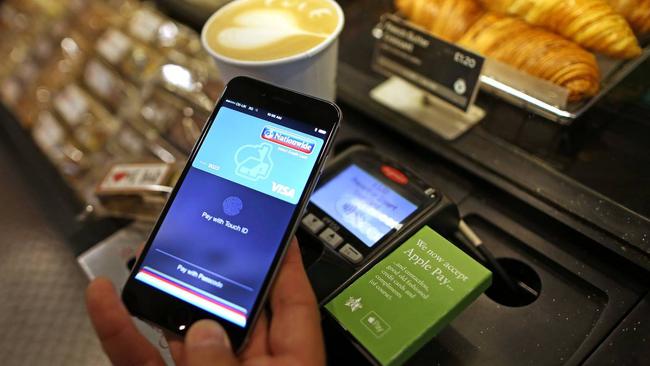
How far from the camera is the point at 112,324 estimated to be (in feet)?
1.65

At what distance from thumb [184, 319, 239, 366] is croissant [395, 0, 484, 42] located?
1.81ft

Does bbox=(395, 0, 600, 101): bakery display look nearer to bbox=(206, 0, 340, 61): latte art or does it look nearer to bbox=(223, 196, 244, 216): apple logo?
bbox=(206, 0, 340, 61): latte art

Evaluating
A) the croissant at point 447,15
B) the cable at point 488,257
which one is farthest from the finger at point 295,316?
the croissant at point 447,15

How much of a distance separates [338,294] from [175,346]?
6.9 inches

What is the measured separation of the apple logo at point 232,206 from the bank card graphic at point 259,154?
0.8 inches

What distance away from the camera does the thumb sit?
1.42 feet

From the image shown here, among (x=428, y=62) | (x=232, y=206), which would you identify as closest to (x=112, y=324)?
(x=232, y=206)

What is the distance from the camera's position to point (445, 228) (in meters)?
0.61

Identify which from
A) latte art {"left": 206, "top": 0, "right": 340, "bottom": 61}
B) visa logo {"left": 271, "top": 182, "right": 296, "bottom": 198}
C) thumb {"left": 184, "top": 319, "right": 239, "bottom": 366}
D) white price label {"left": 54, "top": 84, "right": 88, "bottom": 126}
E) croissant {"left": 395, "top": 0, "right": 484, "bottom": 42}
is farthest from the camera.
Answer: white price label {"left": 54, "top": 84, "right": 88, "bottom": 126}

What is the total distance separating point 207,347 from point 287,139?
24cm

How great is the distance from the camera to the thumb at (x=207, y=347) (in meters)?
0.43

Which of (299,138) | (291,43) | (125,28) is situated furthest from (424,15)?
(125,28)

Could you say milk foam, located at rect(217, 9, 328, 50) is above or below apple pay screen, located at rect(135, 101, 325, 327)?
above

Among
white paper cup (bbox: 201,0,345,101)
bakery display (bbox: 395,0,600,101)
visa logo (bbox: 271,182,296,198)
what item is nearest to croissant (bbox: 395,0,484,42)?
bakery display (bbox: 395,0,600,101)
